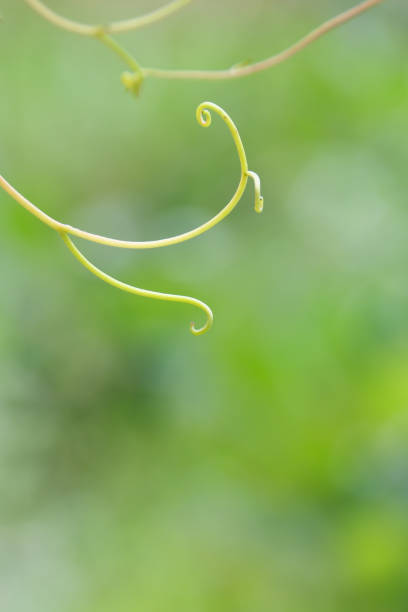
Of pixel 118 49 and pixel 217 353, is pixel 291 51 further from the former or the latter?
pixel 217 353

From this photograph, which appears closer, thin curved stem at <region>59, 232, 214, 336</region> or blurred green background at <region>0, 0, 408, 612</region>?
thin curved stem at <region>59, 232, 214, 336</region>

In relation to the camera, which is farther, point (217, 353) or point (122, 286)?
point (217, 353)

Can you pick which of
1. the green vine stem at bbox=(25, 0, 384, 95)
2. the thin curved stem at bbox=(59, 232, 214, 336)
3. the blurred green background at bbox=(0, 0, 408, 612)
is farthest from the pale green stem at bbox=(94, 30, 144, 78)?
the blurred green background at bbox=(0, 0, 408, 612)

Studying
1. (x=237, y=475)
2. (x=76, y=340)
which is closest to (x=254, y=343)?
(x=237, y=475)

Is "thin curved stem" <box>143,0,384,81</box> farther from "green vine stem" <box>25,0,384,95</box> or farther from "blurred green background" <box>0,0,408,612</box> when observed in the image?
"blurred green background" <box>0,0,408,612</box>

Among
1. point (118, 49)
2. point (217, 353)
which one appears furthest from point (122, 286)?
point (217, 353)

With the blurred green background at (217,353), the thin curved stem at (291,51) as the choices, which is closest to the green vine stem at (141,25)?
the thin curved stem at (291,51)

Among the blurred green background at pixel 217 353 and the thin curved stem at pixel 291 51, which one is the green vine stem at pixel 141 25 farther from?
the blurred green background at pixel 217 353

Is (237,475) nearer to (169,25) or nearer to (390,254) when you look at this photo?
(390,254)
